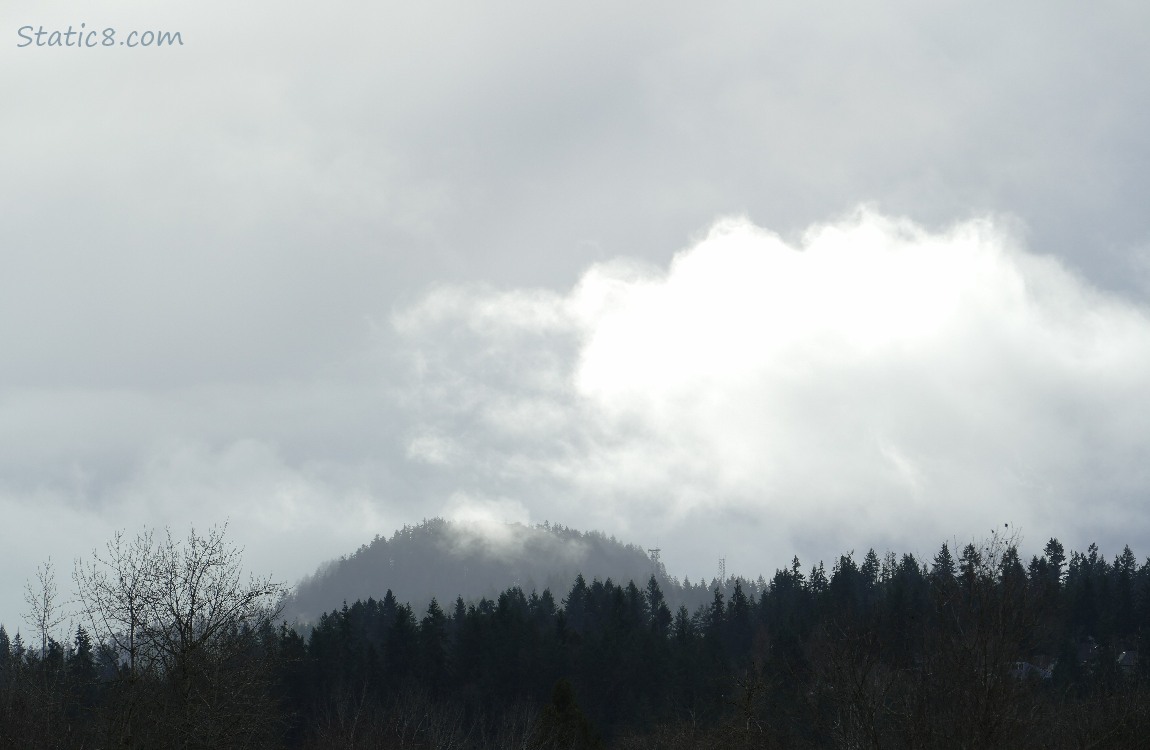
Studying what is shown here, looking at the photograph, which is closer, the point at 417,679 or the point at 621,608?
the point at 417,679

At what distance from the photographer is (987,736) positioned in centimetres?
A: 2912

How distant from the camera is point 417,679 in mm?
98750

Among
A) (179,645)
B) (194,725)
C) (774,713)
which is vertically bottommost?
(774,713)

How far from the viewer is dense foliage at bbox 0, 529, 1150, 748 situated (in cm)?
3195

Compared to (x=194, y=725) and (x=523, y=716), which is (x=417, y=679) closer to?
(x=523, y=716)

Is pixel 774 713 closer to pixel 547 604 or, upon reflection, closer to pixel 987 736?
pixel 987 736

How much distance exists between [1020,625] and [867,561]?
140 metres

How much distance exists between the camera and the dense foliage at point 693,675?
3195 cm

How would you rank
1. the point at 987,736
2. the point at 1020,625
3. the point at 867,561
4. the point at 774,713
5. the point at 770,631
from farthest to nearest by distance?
the point at 867,561, the point at 770,631, the point at 774,713, the point at 1020,625, the point at 987,736

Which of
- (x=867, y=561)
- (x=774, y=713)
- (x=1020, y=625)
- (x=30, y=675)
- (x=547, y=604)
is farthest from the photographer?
(x=867, y=561)

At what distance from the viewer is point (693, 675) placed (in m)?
95.7

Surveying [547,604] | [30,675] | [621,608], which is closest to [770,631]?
[621,608]

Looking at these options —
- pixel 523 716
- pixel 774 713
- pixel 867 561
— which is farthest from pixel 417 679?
pixel 867 561

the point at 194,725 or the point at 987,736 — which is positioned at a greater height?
the point at 194,725
